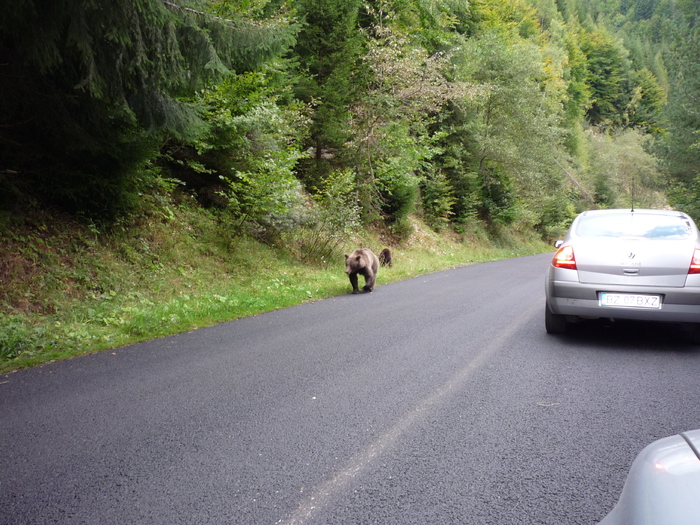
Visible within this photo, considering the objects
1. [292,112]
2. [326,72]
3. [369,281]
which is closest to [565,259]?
[369,281]

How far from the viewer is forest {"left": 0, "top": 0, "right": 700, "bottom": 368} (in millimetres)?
6891

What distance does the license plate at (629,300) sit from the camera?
5.73 m

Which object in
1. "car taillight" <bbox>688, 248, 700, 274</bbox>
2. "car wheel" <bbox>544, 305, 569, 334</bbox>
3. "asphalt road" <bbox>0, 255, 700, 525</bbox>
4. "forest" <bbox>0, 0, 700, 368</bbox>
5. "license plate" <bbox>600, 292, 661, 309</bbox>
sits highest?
"forest" <bbox>0, 0, 700, 368</bbox>

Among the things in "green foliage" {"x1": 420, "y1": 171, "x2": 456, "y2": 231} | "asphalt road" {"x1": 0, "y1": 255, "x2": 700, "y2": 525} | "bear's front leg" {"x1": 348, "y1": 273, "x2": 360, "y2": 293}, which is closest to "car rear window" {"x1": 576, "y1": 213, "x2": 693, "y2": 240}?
"asphalt road" {"x1": 0, "y1": 255, "x2": 700, "y2": 525}

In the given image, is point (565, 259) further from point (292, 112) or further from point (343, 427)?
point (292, 112)

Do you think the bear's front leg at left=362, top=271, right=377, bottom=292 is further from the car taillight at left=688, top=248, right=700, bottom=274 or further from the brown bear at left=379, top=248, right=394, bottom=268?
the car taillight at left=688, top=248, right=700, bottom=274

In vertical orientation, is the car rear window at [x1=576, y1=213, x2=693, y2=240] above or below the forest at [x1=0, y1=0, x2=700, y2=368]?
below

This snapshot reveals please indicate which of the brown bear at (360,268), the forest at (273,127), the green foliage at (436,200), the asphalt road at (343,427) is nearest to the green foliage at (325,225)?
the forest at (273,127)

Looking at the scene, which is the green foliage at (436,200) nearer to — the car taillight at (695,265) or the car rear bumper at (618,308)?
the car rear bumper at (618,308)

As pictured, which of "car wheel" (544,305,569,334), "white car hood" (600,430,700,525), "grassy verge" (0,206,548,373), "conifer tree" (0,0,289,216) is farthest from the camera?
"grassy verge" (0,206,548,373)

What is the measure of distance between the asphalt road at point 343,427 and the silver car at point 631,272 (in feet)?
1.63

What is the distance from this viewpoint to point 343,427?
3592mm

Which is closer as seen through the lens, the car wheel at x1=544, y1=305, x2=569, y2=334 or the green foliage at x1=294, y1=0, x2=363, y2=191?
the car wheel at x1=544, y1=305, x2=569, y2=334

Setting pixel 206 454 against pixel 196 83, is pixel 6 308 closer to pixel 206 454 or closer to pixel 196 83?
pixel 196 83
